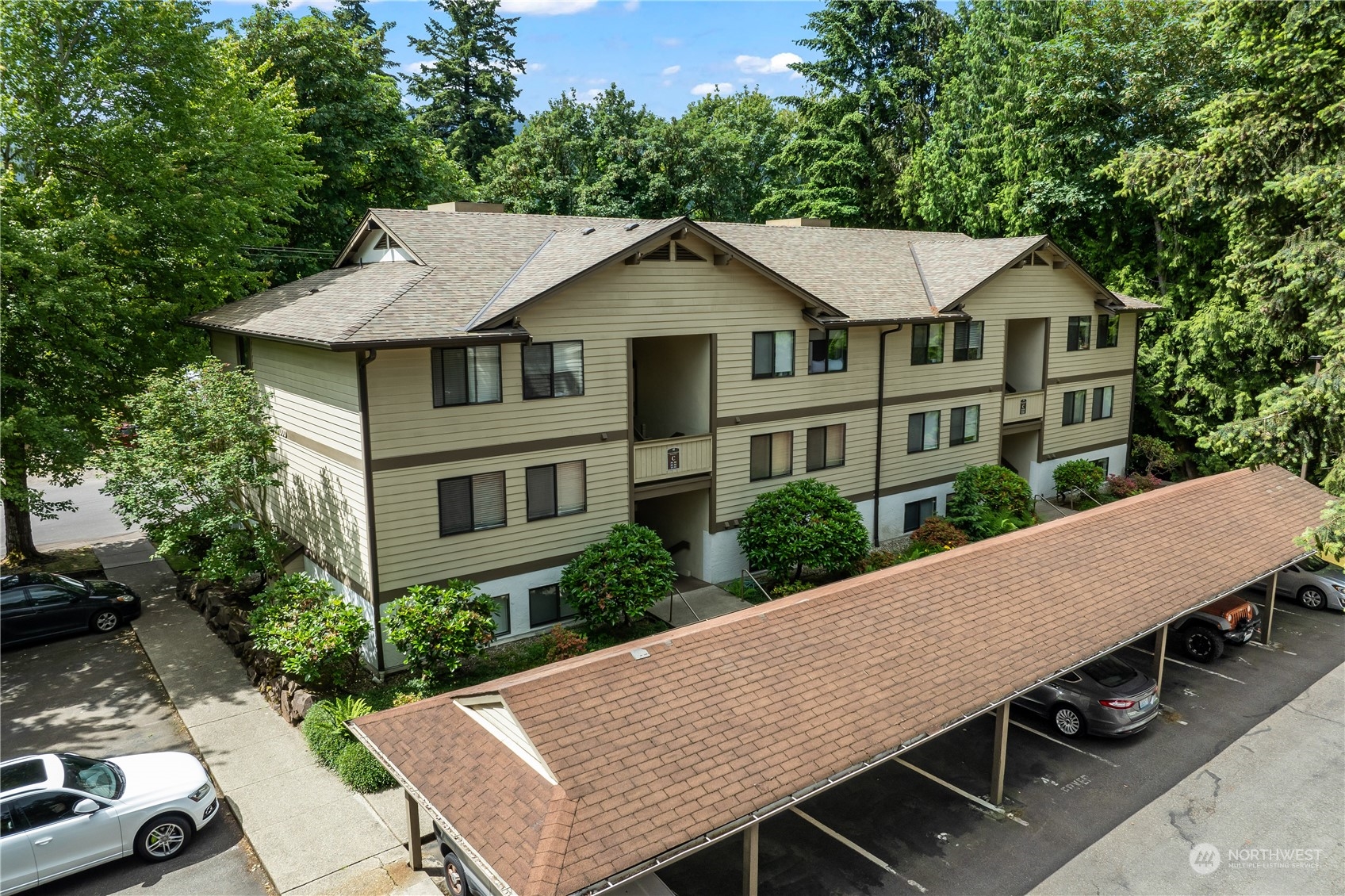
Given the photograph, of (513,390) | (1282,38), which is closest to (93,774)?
(513,390)

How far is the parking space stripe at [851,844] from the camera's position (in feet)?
43.8

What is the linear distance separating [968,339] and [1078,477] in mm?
7446

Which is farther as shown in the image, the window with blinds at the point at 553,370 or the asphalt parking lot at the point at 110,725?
the window with blinds at the point at 553,370

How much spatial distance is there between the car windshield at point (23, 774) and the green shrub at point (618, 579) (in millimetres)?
10396

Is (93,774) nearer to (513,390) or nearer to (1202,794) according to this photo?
(513,390)

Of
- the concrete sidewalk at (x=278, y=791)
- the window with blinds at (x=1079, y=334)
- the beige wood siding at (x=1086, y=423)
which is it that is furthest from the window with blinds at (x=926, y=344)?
the concrete sidewalk at (x=278, y=791)

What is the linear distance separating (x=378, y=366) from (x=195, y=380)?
725cm

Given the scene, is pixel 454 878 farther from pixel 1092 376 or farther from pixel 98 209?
pixel 1092 376

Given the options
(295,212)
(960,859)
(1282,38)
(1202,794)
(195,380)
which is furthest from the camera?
(295,212)

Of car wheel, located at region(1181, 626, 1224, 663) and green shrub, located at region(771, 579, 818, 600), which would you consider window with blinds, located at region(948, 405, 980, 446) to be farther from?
car wheel, located at region(1181, 626, 1224, 663)

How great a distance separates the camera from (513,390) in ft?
66.7

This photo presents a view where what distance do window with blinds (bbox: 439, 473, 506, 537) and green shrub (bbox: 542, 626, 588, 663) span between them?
3014 millimetres

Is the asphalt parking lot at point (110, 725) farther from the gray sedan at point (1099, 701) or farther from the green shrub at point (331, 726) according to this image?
the gray sedan at point (1099, 701)

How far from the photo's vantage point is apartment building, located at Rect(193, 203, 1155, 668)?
1922 cm
